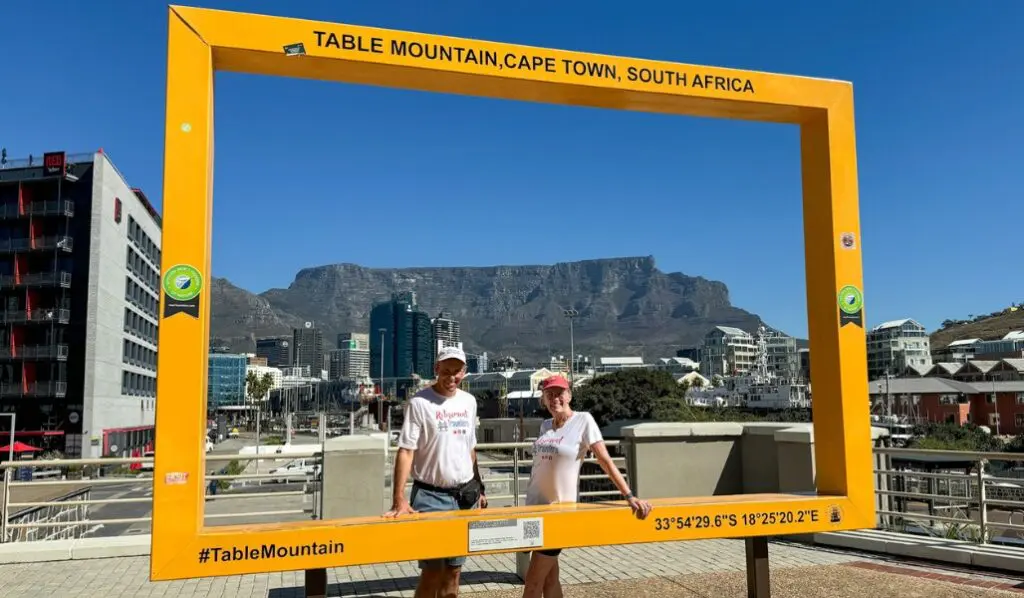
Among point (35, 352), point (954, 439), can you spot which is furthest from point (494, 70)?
point (954, 439)

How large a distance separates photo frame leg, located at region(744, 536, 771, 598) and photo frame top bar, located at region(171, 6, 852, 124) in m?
3.07

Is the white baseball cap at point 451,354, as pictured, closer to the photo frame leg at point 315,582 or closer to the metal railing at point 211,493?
the photo frame leg at point 315,582

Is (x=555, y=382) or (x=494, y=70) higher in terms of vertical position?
(x=494, y=70)

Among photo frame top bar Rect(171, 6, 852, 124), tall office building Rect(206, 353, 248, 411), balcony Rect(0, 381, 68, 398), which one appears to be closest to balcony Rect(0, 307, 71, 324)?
balcony Rect(0, 381, 68, 398)

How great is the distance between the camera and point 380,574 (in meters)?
7.34

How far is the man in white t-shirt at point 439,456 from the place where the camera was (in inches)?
171

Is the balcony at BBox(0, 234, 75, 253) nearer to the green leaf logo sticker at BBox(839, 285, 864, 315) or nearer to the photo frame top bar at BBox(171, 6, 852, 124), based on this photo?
the photo frame top bar at BBox(171, 6, 852, 124)

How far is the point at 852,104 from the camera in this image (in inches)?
214

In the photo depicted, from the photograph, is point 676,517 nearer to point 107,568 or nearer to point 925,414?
point 107,568

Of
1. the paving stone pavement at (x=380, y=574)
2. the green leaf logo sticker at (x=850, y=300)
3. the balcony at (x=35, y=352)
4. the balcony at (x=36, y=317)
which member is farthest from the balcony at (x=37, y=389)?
the green leaf logo sticker at (x=850, y=300)

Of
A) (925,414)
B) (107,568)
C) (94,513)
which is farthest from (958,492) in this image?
(925,414)

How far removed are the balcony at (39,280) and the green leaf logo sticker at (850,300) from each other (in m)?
59.0

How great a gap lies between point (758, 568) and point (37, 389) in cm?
5904

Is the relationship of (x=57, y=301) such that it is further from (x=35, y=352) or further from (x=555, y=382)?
(x=555, y=382)
